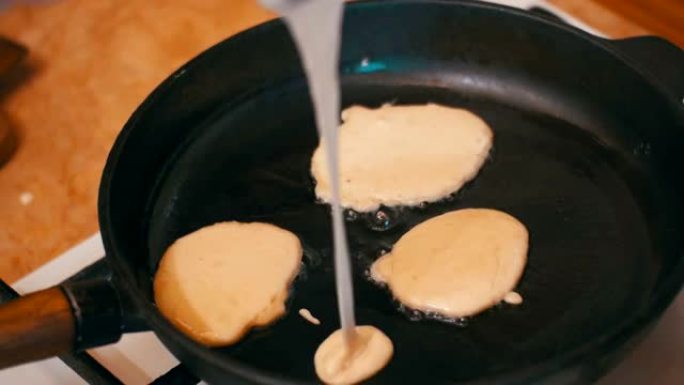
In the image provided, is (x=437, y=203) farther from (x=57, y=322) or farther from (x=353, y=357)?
(x=57, y=322)

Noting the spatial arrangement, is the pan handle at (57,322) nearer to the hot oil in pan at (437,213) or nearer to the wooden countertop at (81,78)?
the hot oil in pan at (437,213)

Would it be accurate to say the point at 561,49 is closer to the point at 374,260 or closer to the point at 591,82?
the point at 591,82

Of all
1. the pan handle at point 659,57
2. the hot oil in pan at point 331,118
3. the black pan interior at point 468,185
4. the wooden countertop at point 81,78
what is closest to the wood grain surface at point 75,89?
the wooden countertop at point 81,78

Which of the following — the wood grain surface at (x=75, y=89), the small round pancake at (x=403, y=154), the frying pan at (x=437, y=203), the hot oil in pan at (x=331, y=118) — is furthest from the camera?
the wood grain surface at (x=75, y=89)

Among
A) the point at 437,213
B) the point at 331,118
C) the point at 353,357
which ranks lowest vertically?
the point at 353,357

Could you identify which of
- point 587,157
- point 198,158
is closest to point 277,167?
point 198,158

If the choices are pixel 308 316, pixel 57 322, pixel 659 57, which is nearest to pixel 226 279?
pixel 308 316

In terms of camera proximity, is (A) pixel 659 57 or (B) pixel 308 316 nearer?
(B) pixel 308 316
